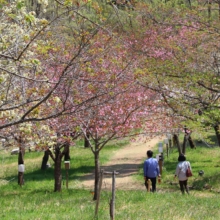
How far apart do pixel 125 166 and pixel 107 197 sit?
1203 centimetres

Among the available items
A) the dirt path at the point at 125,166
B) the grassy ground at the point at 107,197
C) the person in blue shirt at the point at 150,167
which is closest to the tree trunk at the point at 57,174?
the grassy ground at the point at 107,197

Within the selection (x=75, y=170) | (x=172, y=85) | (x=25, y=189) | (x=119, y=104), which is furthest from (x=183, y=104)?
(x=75, y=170)

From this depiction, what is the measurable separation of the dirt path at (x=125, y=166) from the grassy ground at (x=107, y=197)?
0.50 m

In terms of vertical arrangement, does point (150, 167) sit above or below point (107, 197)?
above

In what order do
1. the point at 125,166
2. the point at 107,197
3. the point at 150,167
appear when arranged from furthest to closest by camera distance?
the point at 125,166 → the point at 150,167 → the point at 107,197

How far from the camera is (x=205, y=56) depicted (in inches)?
679

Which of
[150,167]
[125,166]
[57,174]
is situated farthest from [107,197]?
[125,166]

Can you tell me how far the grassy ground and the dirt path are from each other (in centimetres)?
50

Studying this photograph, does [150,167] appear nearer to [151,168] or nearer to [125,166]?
[151,168]

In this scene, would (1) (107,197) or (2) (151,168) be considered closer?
(1) (107,197)

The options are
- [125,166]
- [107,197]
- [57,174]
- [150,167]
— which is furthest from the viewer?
[125,166]

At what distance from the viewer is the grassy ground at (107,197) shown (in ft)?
33.0

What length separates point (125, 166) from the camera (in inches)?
970

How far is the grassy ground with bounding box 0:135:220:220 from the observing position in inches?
396
